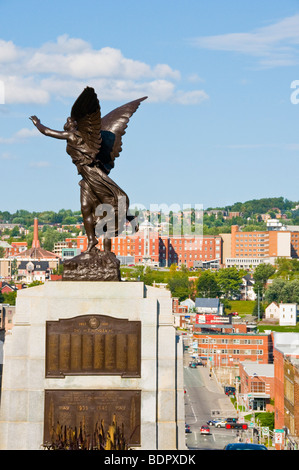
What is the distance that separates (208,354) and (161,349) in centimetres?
9321

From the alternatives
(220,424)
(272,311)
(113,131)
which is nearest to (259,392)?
(220,424)

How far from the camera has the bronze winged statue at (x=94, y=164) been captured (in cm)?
2511

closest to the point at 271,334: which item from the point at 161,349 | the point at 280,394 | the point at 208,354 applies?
the point at 208,354

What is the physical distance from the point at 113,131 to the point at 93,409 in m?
6.41

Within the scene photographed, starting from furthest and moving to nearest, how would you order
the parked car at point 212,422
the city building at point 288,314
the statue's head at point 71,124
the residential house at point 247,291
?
1. the residential house at point 247,291
2. the city building at point 288,314
3. the parked car at point 212,422
4. the statue's head at point 71,124

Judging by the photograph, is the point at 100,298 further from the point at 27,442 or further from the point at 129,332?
the point at 27,442

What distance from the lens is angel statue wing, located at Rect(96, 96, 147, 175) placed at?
85.5 ft

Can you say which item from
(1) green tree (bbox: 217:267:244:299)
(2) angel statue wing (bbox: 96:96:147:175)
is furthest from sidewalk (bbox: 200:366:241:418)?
(1) green tree (bbox: 217:267:244:299)

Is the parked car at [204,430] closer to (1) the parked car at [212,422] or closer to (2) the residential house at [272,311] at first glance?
(1) the parked car at [212,422]

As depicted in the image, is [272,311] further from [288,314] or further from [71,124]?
[71,124]

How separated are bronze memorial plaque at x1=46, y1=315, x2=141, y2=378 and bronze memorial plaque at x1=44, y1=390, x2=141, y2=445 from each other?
1.35 feet

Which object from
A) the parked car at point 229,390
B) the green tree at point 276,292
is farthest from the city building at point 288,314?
the parked car at point 229,390

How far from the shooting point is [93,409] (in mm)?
23984

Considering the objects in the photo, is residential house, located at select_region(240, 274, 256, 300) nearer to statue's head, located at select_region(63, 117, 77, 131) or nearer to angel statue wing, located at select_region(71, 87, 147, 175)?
angel statue wing, located at select_region(71, 87, 147, 175)
